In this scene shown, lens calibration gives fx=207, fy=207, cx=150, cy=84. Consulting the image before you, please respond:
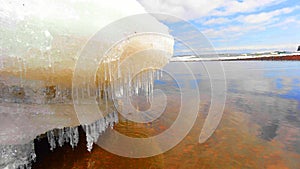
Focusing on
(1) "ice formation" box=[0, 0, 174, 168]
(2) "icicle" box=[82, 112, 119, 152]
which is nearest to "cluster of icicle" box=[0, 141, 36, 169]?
(1) "ice formation" box=[0, 0, 174, 168]

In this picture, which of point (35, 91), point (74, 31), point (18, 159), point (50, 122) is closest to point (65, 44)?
point (74, 31)

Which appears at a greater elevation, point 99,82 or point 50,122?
point 99,82

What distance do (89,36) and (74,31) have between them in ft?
0.58

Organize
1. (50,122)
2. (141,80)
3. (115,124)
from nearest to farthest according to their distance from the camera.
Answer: (50,122) < (141,80) < (115,124)

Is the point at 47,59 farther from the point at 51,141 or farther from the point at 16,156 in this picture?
the point at 51,141

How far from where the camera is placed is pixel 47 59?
233 centimetres

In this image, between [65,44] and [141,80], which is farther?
[141,80]

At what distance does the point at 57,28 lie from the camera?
227cm

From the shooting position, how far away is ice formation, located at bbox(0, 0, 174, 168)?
2.17 meters

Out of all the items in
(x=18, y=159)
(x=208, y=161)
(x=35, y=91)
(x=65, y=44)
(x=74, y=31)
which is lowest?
(x=208, y=161)

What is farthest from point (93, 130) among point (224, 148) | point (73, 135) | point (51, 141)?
point (224, 148)

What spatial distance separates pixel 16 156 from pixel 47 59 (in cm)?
130

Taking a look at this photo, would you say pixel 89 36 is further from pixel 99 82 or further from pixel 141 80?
pixel 141 80

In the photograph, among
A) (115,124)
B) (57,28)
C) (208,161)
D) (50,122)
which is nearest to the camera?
(57,28)
